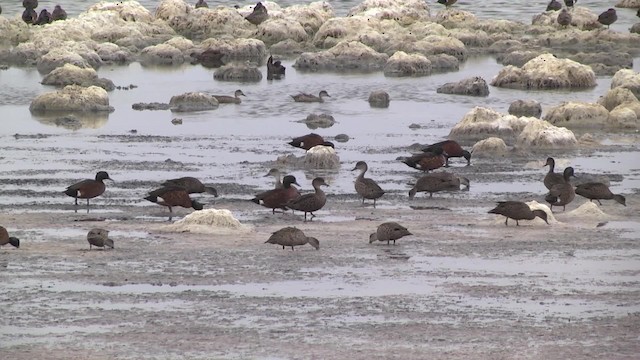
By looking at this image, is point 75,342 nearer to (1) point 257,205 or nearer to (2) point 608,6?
(1) point 257,205

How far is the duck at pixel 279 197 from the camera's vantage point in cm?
1997

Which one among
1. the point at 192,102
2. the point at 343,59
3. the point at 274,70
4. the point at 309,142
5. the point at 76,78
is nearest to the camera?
the point at 309,142

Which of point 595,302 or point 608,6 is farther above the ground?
point 608,6

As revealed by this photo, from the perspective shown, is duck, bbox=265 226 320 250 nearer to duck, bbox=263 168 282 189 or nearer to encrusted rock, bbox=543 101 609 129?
duck, bbox=263 168 282 189

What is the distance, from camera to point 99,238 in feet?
56.1

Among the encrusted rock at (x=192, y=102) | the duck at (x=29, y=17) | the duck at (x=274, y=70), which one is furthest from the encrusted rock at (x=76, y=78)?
the duck at (x=29, y=17)

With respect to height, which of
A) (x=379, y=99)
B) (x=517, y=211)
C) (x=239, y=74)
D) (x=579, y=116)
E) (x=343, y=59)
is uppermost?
(x=343, y=59)

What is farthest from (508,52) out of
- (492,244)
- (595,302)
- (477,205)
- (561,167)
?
(595,302)

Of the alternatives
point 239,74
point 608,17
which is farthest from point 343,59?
point 608,17

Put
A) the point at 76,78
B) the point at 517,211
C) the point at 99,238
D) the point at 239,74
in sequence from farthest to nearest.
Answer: the point at 239,74
the point at 76,78
the point at 517,211
the point at 99,238

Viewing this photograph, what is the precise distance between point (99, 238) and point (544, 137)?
11.6 metres

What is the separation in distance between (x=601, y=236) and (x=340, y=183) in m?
5.37

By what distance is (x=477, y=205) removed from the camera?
68.5ft

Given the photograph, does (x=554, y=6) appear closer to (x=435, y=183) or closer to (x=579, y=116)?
(x=579, y=116)
